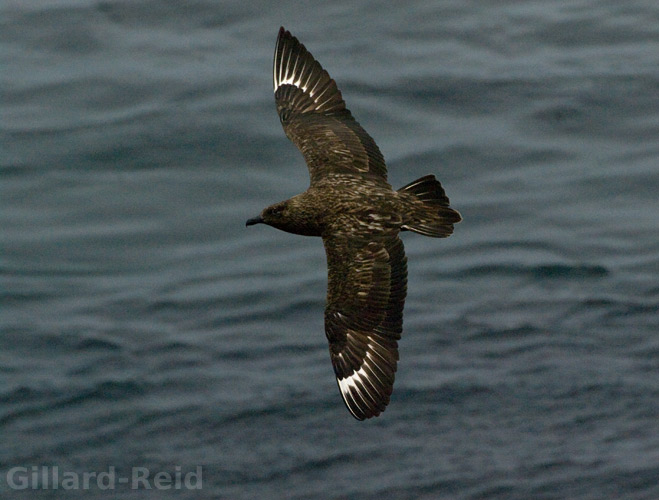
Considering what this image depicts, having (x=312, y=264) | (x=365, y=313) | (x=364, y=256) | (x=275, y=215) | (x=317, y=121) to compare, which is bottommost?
(x=312, y=264)

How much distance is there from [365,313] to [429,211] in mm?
922

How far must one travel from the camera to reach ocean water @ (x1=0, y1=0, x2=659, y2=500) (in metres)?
14.8

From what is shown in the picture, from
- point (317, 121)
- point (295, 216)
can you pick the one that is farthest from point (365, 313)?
point (317, 121)

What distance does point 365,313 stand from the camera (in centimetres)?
912

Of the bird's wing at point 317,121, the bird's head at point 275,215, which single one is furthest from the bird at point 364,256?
the bird's wing at point 317,121

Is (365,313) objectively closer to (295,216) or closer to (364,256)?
(364,256)

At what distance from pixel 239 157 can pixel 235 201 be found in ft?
3.28

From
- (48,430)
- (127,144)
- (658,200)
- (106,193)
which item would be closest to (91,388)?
(48,430)

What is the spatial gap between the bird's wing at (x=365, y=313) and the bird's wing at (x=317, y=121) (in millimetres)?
1113

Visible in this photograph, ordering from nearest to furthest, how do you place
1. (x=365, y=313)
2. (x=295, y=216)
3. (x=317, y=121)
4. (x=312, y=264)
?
(x=365, y=313)
(x=295, y=216)
(x=317, y=121)
(x=312, y=264)

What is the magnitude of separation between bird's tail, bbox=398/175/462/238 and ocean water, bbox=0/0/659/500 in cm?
539

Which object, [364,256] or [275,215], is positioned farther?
[275,215]

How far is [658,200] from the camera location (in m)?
17.5

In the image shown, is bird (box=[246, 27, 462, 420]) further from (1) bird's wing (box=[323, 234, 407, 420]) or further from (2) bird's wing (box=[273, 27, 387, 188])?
(2) bird's wing (box=[273, 27, 387, 188])
